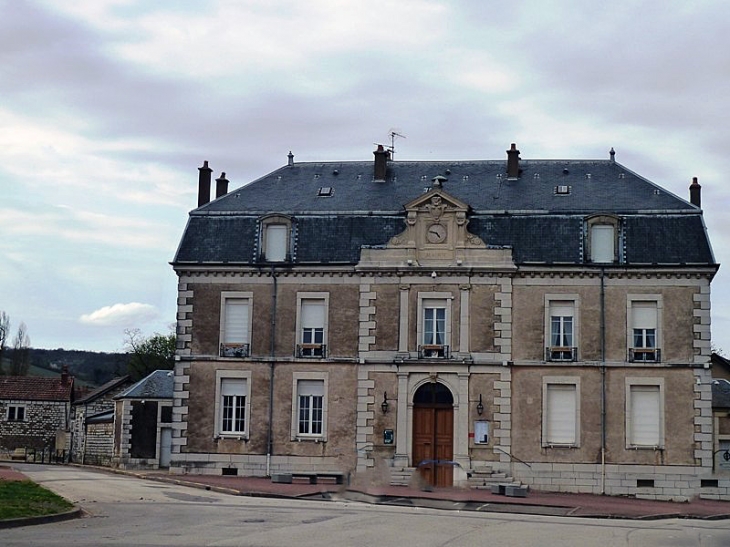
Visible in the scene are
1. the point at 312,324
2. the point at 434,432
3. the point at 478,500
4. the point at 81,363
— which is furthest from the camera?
the point at 81,363

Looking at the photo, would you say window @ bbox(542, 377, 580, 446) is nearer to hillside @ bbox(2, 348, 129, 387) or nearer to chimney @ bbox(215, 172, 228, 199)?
chimney @ bbox(215, 172, 228, 199)

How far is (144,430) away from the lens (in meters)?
41.1

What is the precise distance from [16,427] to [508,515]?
144ft

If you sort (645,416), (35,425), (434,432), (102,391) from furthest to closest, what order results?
1. (35,425)
2. (102,391)
3. (434,432)
4. (645,416)

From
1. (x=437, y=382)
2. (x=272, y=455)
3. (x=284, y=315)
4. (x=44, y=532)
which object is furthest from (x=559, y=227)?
(x=44, y=532)

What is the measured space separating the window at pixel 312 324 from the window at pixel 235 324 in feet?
5.26

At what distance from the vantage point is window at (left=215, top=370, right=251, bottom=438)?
A: 34.3 meters

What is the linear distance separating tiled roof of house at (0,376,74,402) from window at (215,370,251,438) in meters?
31.1

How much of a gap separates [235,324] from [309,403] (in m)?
3.38

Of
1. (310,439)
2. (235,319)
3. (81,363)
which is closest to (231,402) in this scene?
(235,319)

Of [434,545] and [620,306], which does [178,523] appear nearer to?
[434,545]

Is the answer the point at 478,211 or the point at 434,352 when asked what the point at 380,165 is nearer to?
the point at 478,211

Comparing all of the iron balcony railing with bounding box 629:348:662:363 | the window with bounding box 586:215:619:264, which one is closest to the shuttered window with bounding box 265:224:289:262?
the window with bounding box 586:215:619:264

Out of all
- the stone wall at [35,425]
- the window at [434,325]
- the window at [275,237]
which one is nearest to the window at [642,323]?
the window at [434,325]
